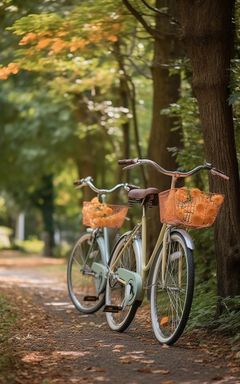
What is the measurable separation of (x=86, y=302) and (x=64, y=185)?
953 inches

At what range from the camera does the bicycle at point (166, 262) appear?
556 centimetres

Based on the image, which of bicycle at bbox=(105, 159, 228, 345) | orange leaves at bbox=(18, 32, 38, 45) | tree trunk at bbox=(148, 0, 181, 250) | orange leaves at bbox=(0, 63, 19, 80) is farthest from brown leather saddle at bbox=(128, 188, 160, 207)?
tree trunk at bbox=(148, 0, 181, 250)

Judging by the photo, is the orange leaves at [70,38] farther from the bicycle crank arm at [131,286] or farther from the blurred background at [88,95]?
the bicycle crank arm at [131,286]

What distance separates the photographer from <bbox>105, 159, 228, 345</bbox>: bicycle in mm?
5562

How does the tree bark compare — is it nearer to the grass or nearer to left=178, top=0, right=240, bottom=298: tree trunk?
the grass

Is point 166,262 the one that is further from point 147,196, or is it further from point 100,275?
point 100,275

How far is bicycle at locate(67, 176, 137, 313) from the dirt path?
392 millimetres

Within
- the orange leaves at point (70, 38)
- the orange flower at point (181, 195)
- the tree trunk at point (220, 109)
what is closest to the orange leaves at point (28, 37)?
the orange leaves at point (70, 38)

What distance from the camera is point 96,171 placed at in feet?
68.4

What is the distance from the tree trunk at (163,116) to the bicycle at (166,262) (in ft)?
9.37

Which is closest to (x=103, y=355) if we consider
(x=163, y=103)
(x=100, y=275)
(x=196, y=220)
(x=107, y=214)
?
(x=196, y=220)

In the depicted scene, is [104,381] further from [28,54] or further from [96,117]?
[96,117]

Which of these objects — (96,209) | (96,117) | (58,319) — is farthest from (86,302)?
(96,117)

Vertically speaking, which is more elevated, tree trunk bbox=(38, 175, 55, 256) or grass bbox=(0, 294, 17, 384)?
tree trunk bbox=(38, 175, 55, 256)
